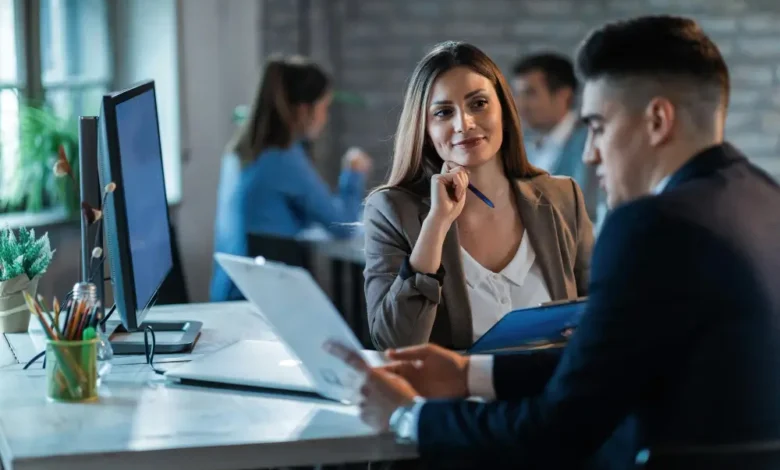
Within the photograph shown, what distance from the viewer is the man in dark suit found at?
53.9 inches

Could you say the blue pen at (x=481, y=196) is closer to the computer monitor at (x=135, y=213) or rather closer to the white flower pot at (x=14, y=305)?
the computer monitor at (x=135, y=213)

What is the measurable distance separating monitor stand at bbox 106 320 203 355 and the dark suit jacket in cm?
88

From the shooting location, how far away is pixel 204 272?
16.4 feet

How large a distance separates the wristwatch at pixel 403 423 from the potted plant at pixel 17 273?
3.34 ft

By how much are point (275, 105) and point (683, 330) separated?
2.87 meters

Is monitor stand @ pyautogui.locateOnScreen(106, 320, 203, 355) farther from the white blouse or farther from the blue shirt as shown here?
the blue shirt

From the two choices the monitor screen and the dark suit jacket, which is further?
the monitor screen

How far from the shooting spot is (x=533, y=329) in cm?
189

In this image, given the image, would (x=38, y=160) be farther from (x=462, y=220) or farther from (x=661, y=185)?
(x=661, y=185)

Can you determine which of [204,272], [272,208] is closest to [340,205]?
[272,208]

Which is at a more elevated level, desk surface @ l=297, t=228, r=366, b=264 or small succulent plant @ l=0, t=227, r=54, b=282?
small succulent plant @ l=0, t=227, r=54, b=282

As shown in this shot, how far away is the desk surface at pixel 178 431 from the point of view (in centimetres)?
155

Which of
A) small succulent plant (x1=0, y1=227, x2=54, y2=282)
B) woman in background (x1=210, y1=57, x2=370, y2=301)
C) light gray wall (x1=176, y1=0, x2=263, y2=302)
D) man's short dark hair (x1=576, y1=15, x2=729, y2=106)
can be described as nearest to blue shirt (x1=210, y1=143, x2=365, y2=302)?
woman in background (x1=210, y1=57, x2=370, y2=301)

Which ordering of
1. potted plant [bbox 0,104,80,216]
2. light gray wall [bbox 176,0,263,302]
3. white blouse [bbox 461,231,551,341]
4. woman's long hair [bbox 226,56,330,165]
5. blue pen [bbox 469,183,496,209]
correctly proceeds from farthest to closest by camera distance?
light gray wall [bbox 176,0,263,302]
woman's long hair [bbox 226,56,330,165]
potted plant [bbox 0,104,80,216]
blue pen [bbox 469,183,496,209]
white blouse [bbox 461,231,551,341]
